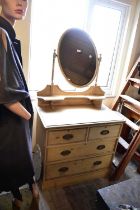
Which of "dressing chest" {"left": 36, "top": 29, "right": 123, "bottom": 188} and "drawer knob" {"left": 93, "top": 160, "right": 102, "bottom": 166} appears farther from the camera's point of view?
"drawer knob" {"left": 93, "top": 160, "right": 102, "bottom": 166}

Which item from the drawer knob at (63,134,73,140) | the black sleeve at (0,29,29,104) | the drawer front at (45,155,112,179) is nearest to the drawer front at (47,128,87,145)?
the drawer knob at (63,134,73,140)

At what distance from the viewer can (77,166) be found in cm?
171

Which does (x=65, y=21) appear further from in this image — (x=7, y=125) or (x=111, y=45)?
(x=7, y=125)

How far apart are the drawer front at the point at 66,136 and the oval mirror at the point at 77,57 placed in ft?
1.39

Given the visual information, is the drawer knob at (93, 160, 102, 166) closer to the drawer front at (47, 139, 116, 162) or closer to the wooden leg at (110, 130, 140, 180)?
the drawer front at (47, 139, 116, 162)

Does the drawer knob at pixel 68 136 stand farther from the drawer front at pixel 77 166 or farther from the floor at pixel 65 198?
the floor at pixel 65 198

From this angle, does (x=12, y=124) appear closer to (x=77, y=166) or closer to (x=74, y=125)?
(x=74, y=125)

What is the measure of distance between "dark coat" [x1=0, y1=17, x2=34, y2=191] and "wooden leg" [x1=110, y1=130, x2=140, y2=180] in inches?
41.9

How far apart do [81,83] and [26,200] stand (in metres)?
1.08

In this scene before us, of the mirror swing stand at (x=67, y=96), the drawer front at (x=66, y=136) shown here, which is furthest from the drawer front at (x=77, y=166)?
the mirror swing stand at (x=67, y=96)

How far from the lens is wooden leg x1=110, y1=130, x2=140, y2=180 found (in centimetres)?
179

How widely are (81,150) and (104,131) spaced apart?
0.26 meters

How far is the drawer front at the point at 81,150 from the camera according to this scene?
5.10 ft

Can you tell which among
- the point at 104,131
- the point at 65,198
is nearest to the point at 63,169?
the point at 65,198
